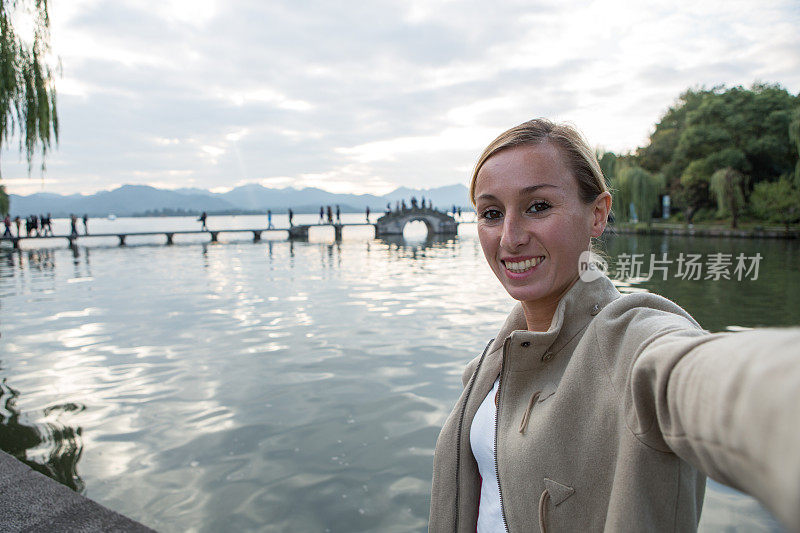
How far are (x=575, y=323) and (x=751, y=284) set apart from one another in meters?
18.5

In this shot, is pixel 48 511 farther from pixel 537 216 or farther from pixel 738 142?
pixel 738 142

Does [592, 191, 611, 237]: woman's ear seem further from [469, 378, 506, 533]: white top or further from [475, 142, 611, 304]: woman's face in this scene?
[469, 378, 506, 533]: white top

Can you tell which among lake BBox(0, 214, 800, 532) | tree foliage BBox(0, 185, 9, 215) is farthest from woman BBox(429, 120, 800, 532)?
tree foliage BBox(0, 185, 9, 215)

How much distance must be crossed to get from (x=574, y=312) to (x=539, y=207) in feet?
1.06

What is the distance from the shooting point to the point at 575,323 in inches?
54.5

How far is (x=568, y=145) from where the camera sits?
4.93 ft

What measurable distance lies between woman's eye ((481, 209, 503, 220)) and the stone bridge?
47172mm

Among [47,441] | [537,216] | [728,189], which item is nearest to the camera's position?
[537,216]

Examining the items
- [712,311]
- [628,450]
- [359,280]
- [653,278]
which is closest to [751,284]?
[653,278]

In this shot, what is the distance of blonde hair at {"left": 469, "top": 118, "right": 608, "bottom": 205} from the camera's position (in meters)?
1.50

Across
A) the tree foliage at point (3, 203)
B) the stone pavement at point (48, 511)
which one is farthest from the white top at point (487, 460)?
Answer: the tree foliage at point (3, 203)

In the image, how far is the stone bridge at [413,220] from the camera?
49531 millimetres

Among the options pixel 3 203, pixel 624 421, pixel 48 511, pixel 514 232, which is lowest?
pixel 48 511

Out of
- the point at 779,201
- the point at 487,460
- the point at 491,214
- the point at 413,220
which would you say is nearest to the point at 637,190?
the point at 779,201
